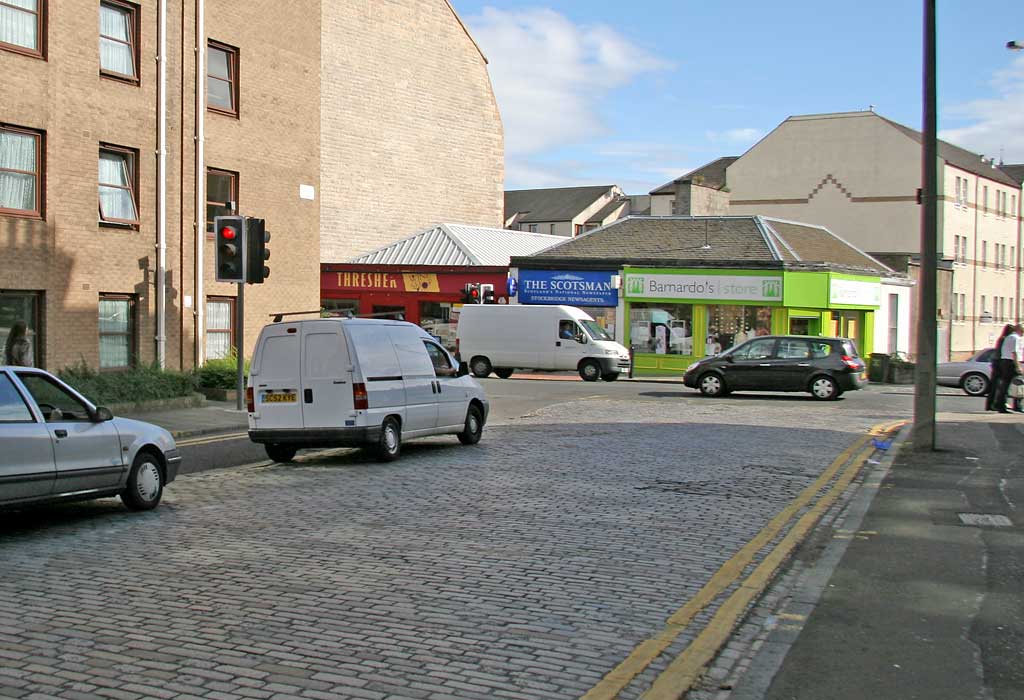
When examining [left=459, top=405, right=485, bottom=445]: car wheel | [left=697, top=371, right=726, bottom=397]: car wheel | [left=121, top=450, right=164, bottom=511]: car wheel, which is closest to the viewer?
[left=121, top=450, right=164, bottom=511]: car wheel

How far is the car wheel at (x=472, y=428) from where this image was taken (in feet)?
54.8

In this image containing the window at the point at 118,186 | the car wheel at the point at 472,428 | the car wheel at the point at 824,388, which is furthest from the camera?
the car wheel at the point at 824,388

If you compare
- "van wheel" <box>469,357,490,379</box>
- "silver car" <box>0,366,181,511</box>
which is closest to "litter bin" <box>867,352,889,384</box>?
"van wheel" <box>469,357,490,379</box>

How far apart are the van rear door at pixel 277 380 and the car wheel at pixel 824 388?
17044 mm

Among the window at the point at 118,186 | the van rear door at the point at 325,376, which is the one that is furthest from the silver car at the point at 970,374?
the van rear door at the point at 325,376

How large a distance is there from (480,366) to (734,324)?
411 inches

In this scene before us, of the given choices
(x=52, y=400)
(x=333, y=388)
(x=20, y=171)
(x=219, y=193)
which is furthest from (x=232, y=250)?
(x=52, y=400)

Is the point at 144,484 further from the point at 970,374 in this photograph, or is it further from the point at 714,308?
the point at 714,308

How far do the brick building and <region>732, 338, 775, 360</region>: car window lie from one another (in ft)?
37.9

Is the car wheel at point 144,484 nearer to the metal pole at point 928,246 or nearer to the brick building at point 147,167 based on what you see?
the metal pole at point 928,246

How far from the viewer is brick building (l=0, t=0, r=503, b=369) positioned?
869 inches

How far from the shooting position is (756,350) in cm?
2861

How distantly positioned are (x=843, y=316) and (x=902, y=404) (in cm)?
1854

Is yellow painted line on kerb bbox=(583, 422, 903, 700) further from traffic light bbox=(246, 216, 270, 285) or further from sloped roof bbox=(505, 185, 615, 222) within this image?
sloped roof bbox=(505, 185, 615, 222)
